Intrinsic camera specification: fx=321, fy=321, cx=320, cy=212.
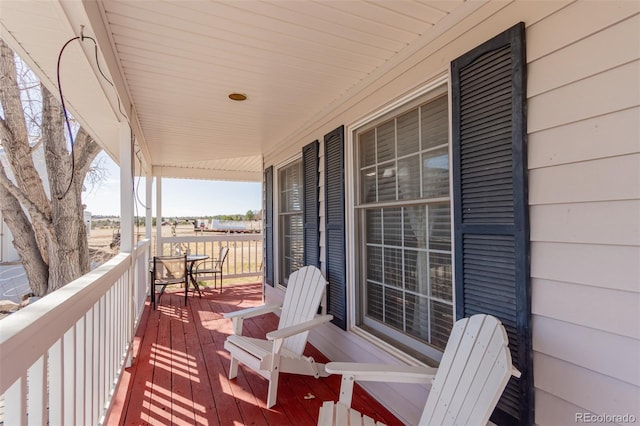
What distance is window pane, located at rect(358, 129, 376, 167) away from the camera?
255 centimetres

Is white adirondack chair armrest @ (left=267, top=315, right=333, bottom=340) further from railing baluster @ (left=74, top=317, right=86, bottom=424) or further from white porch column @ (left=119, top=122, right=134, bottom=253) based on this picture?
white porch column @ (left=119, top=122, right=134, bottom=253)

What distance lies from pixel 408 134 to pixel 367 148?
1.64 ft

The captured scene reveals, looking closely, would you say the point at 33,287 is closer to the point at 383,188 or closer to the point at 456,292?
the point at 383,188

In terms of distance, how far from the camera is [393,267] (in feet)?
7.74

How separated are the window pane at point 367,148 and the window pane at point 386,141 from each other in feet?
0.23

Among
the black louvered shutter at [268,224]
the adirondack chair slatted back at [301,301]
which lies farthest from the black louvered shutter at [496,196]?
the black louvered shutter at [268,224]

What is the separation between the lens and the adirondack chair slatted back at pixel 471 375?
125 cm

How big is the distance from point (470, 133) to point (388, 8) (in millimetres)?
770

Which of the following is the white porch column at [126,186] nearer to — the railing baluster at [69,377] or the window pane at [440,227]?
the railing baluster at [69,377]

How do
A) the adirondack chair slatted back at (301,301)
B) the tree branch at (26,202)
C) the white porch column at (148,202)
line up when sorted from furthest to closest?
the white porch column at (148,202) → the tree branch at (26,202) → the adirondack chair slatted back at (301,301)

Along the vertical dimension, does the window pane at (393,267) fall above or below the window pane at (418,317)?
above

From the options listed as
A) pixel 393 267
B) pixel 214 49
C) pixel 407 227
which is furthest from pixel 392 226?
pixel 214 49

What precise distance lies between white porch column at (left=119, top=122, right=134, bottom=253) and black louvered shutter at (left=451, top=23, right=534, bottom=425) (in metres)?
2.65

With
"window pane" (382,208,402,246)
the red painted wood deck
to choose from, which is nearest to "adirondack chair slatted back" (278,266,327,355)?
the red painted wood deck
